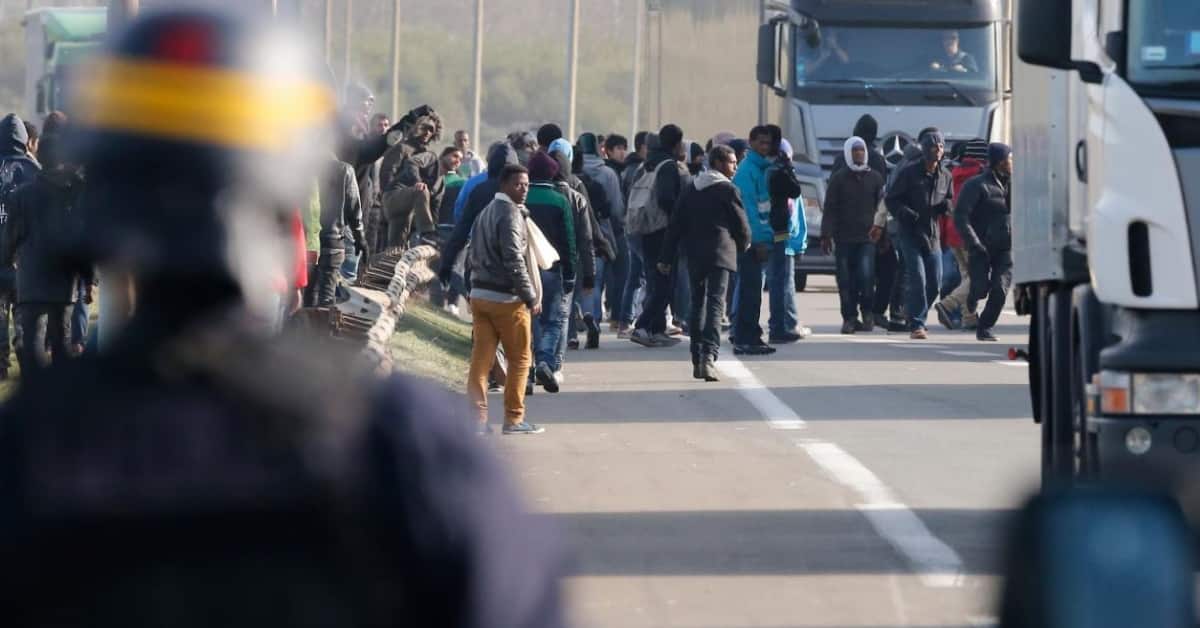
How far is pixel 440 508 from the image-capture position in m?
1.84

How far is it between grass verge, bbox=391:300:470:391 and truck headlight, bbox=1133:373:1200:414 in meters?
7.68

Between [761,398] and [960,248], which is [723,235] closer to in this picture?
[761,398]

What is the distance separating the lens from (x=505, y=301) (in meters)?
13.1

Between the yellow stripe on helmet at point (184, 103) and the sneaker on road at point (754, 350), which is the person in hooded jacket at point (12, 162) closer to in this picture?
the sneaker on road at point (754, 350)

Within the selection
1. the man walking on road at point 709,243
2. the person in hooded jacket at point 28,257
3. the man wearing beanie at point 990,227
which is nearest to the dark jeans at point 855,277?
the man wearing beanie at point 990,227

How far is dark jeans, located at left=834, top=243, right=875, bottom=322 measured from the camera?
2230 cm

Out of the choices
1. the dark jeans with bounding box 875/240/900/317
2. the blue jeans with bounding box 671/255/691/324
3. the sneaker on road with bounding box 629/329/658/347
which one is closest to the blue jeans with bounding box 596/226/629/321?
the blue jeans with bounding box 671/255/691/324

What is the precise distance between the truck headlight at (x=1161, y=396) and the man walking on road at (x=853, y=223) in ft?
46.1

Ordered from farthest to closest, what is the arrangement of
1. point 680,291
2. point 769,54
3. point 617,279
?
point 769,54, point 617,279, point 680,291

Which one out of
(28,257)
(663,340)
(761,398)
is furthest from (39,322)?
(663,340)

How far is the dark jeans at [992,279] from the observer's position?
20.9 m

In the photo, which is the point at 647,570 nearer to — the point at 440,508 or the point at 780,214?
the point at 440,508

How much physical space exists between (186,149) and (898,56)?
24.4 m

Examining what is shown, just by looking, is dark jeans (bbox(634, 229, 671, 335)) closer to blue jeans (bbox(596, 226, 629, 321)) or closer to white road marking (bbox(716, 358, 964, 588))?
blue jeans (bbox(596, 226, 629, 321))
